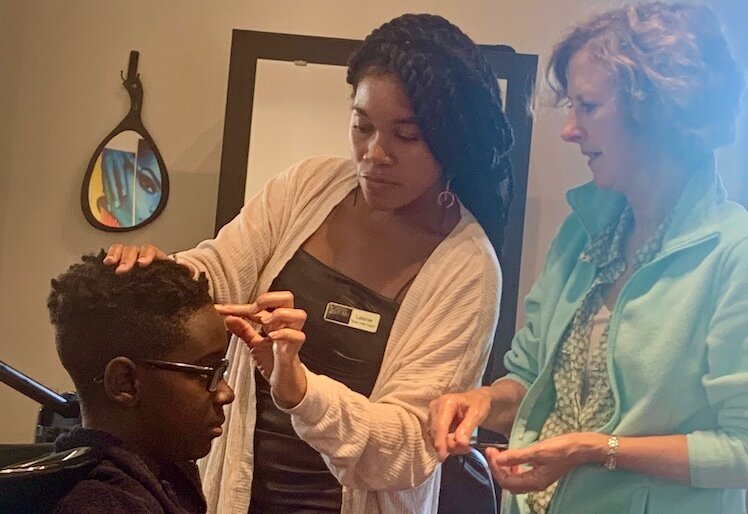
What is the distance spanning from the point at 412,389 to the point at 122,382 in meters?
0.37

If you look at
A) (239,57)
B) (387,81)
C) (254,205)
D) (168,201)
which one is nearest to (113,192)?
(168,201)

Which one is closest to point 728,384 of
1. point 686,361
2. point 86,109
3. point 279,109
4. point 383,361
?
point 686,361

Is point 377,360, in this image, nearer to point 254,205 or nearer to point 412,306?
point 412,306

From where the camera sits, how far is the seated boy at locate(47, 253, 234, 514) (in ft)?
2.74

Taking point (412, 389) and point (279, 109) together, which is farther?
point (279, 109)

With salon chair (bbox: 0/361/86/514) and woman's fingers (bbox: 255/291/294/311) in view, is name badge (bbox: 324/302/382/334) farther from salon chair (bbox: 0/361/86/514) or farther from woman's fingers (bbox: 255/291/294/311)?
salon chair (bbox: 0/361/86/514)

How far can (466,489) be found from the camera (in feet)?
4.36

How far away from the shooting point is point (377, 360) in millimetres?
1116

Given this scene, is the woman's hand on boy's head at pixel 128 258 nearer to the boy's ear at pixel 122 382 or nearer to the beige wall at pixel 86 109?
the boy's ear at pixel 122 382

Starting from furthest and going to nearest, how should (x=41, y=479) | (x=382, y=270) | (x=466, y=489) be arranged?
(x=466, y=489) < (x=382, y=270) < (x=41, y=479)

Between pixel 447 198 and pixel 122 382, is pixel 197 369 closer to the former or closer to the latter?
A: pixel 122 382

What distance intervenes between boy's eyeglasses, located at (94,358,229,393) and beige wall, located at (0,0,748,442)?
86cm

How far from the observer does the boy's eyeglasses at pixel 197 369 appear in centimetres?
84

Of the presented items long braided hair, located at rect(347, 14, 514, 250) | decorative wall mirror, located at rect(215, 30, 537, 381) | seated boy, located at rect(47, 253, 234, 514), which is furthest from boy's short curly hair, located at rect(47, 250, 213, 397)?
decorative wall mirror, located at rect(215, 30, 537, 381)
